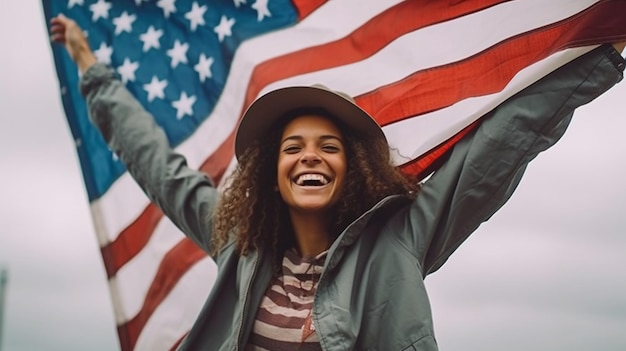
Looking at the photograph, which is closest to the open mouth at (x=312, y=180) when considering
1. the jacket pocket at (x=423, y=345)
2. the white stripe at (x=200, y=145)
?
the jacket pocket at (x=423, y=345)

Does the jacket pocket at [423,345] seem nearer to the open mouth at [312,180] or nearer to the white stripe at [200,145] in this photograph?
the open mouth at [312,180]

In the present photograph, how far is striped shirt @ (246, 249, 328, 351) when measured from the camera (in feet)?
11.4

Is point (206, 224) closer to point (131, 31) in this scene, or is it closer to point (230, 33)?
point (230, 33)

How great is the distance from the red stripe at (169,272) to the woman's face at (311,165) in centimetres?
159

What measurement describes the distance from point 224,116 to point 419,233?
7.11 ft

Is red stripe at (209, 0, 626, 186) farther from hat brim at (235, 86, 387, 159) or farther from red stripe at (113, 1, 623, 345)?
red stripe at (113, 1, 623, 345)

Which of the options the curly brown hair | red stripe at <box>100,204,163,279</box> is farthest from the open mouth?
red stripe at <box>100,204,163,279</box>

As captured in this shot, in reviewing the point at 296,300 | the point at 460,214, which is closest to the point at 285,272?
the point at 296,300

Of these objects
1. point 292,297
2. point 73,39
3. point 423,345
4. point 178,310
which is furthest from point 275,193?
point 73,39

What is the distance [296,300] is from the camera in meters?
3.60

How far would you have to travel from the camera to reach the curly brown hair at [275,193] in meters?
3.78

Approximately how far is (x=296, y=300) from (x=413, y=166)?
35.5 inches

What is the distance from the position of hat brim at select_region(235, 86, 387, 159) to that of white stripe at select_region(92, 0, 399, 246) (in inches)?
51.6

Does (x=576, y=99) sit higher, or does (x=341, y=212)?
(x=576, y=99)
